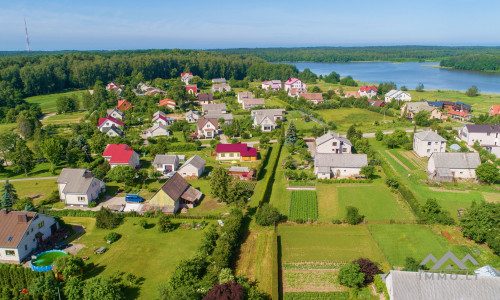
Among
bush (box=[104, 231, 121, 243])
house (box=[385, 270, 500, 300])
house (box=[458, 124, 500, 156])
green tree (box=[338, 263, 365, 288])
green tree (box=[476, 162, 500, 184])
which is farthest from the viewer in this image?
house (box=[458, 124, 500, 156])

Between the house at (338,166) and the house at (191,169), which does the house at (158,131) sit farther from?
the house at (338,166)

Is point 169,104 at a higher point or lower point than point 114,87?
lower

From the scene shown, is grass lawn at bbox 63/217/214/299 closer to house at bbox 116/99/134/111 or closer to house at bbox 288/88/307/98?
house at bbox 116/99/134/111

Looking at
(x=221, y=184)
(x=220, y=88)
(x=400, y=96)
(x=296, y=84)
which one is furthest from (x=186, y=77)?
(x=221, y=184)

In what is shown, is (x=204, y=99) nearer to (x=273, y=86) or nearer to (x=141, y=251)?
(x=273, y=86)

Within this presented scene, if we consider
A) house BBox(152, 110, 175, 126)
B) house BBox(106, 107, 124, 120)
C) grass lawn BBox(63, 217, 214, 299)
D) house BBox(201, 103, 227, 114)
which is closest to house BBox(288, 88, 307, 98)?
house BBox(201, 103, 227, 114)

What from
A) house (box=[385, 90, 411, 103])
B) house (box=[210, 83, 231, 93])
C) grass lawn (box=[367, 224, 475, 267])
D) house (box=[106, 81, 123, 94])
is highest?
house (box=[106, 81, 123, 94])
